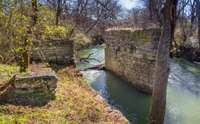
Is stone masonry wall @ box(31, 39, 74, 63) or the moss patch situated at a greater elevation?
the moss patch

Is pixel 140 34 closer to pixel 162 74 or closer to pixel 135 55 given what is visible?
pixel 135 55

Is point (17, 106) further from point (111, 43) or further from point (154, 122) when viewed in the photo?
point (111, 43)

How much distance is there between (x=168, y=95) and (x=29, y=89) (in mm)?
9167

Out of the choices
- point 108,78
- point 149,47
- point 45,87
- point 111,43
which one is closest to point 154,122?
point 45,87

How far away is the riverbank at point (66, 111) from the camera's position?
6562mm

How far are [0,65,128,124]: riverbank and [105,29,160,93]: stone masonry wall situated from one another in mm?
5574

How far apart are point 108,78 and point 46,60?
22.6 feet

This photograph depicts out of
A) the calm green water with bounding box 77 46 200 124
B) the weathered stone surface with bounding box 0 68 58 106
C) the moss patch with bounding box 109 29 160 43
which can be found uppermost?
the moss patch with bounding box 109 29 160 43

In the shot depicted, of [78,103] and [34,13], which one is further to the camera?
[78,103]

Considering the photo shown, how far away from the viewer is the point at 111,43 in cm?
2134

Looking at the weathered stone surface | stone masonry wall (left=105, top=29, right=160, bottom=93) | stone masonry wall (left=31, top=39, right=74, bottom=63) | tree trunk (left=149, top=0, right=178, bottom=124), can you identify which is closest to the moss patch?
stone masonry wall (left=105, top=29, right=160, bottom=93)

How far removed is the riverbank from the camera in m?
6.56

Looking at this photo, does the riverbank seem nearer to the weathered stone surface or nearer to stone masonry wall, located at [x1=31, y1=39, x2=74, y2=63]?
the weathered stone surface

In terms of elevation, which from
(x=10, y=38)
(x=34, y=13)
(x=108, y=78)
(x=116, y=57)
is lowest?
(x=108, y=78)
